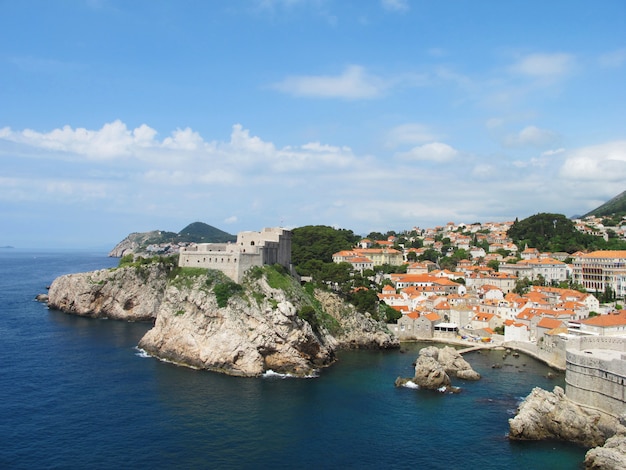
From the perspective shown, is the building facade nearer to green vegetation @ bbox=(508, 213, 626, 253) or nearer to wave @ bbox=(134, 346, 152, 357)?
green vegetation @ bbox=(508, 213, 626, 253)

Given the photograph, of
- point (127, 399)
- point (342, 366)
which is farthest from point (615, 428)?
point (127, 399)

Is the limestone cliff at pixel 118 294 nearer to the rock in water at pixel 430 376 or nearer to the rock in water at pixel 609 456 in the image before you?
the rock in water at pixel 430 376

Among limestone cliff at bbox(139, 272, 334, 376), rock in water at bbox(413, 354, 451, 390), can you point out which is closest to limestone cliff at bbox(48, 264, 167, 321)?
limestone cliff at bbox(139, 272, 334, 376)

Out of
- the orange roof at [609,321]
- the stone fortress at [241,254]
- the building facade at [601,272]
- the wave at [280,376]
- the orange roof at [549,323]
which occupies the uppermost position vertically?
the stone fortress at [241,254]

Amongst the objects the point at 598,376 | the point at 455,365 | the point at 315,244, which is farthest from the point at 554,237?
the point at 598,376

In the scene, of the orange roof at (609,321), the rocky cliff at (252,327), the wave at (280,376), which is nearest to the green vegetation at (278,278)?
the rocky cliff at (252,327)

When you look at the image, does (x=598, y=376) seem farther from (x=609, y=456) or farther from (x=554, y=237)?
(x=554, y=237)

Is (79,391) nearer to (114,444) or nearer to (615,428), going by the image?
(114,444)
